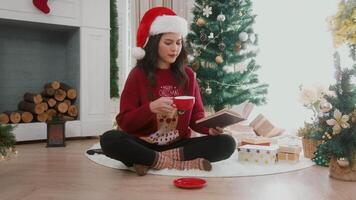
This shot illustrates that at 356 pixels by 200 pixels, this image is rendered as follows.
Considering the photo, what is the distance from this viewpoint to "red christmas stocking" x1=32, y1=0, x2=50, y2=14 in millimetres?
3049

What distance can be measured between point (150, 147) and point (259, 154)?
2.13ft

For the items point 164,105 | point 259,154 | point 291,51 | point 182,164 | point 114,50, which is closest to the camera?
point 164,105

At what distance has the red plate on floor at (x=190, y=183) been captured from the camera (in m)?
1.64

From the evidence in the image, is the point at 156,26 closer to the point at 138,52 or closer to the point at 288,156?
the point at 138,52

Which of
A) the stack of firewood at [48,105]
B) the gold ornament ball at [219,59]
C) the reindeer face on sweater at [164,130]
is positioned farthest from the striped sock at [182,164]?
the gold ornament ball at [219,59]

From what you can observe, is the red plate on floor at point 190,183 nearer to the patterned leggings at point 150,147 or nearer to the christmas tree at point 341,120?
the patterned leggings at point 150,147

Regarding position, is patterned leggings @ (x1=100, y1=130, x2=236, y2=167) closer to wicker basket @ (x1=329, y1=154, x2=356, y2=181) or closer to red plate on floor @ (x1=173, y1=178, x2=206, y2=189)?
red plate on floor @ (x1=173, y1=178, x2=206, y2=189)

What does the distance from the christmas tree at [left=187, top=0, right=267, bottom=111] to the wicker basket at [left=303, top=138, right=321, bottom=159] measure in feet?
3.64

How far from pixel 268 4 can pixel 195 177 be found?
2687 millimetres

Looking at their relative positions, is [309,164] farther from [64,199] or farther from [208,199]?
[64,199]

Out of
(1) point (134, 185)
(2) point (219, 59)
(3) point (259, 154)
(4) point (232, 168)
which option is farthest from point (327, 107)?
(2) point (219, 59)

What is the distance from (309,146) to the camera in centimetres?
241

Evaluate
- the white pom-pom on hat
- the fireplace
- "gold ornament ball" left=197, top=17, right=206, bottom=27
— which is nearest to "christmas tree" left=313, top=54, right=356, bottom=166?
the white pom-pom on hat

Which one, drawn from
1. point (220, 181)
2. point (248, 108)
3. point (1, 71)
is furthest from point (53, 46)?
point (220, 181)
